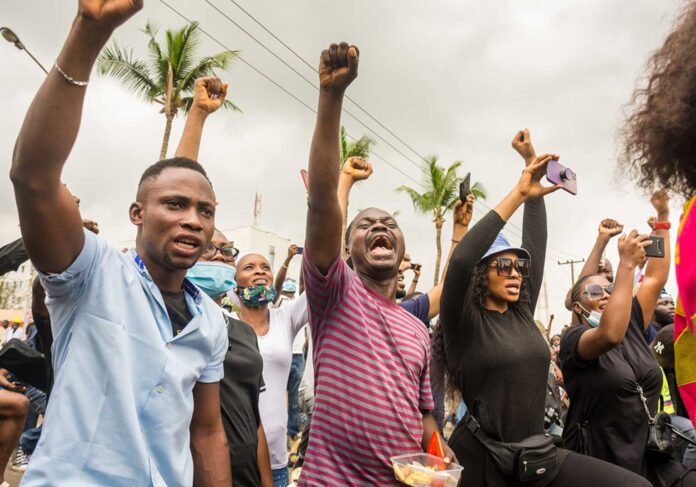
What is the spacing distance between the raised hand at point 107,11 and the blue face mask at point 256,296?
2896mm

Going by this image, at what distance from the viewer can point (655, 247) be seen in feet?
11.2

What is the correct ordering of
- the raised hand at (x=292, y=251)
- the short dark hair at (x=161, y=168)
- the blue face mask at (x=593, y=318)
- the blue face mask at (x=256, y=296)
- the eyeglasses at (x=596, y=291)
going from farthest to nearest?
the raised hand at (x=292, y=251) < the blue face mask at (x=256, y=296) < the eyeglasses at (x=596, y=291) < the blue face mask at (x=593, y=318) < the short dark hair at (x=161, y=168)

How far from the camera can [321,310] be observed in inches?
93.7

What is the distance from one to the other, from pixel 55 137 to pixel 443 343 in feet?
8.30

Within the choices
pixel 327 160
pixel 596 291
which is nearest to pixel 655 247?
pixel 596 291

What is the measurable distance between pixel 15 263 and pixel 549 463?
3.83 meters

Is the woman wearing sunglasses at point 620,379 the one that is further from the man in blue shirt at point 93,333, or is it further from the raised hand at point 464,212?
the man in blue shirt at point 93,333

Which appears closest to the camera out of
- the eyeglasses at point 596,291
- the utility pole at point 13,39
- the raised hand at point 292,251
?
the eyeglasses at point 596,291

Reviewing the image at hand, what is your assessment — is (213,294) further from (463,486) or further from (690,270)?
(690,270)

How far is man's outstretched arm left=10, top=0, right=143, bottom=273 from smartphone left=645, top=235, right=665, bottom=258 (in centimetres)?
319

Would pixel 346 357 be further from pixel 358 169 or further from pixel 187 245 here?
pixel 358 169

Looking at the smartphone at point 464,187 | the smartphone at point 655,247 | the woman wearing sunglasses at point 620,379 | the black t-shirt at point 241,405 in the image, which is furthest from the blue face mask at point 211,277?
the smartphone at point 655,247

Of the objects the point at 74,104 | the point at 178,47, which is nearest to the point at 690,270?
the point at 74,104

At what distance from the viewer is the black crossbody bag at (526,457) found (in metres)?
2.62
